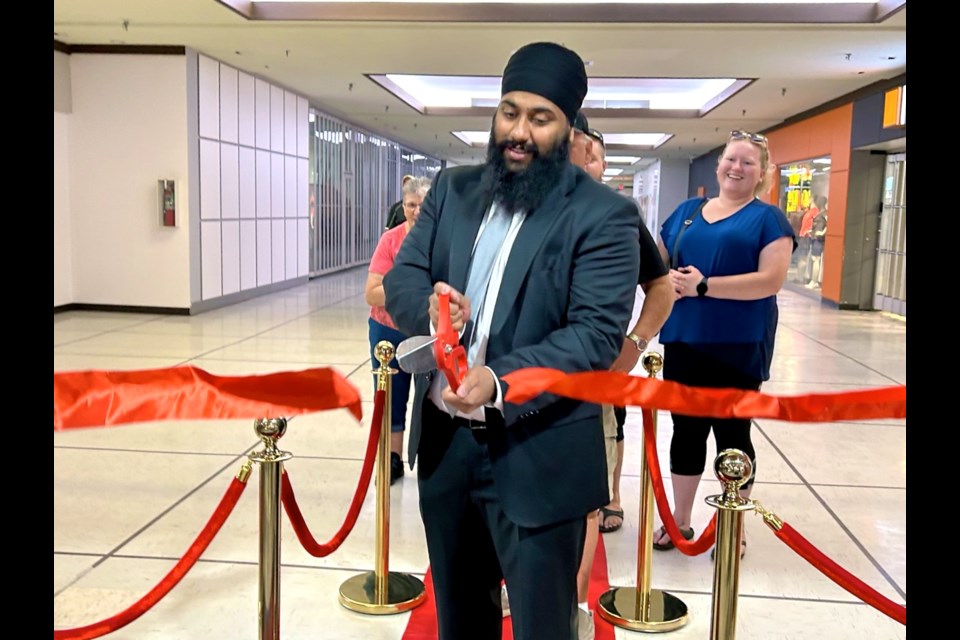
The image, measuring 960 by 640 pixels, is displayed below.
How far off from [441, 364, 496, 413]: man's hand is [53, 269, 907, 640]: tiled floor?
1461 mm

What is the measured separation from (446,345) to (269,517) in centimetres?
68

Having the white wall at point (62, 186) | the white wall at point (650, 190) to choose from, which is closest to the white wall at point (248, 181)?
the white wall at point (62, 186)

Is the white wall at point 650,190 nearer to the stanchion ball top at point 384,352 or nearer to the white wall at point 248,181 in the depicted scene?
the white wall at point 248,181

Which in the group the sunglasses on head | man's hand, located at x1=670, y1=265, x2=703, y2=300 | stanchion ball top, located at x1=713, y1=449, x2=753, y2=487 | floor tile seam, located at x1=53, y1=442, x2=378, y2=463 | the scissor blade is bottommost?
floor tile seam, located at x1=53, y1=442, x2=378, y2=463

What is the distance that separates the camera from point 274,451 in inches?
76.9

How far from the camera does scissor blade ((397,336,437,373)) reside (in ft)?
5.32

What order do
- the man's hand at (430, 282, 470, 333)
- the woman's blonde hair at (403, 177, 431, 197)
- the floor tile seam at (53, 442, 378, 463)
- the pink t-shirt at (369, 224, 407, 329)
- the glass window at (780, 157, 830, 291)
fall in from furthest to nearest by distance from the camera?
1. the glass window at (780, 157, 830, 291)
2. the floor tile seam at (53, 442, 378, 463)
3. the woman's blonde hair at (403, 177, 431, 197)
4. the pink t-shirt at (369, 224, 407, 329)
5. the man's hand at (430, 282, 470, 333)

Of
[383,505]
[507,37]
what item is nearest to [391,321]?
[383,505]

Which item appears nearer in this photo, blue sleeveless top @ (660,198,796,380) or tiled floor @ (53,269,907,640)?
tiled floor @ (53,269,907,640)

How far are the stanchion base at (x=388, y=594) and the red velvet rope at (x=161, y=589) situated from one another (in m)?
1.09

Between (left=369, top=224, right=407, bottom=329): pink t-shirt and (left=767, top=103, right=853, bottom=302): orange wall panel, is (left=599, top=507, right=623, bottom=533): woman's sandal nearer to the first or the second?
(left=369, top=224, right=407, bottom=329): pink t-shirt

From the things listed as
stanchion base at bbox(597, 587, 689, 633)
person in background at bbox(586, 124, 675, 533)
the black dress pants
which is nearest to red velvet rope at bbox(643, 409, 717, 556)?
person in background at bbox(586, 124, 675, 533)

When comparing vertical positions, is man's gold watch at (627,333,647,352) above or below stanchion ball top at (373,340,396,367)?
above
